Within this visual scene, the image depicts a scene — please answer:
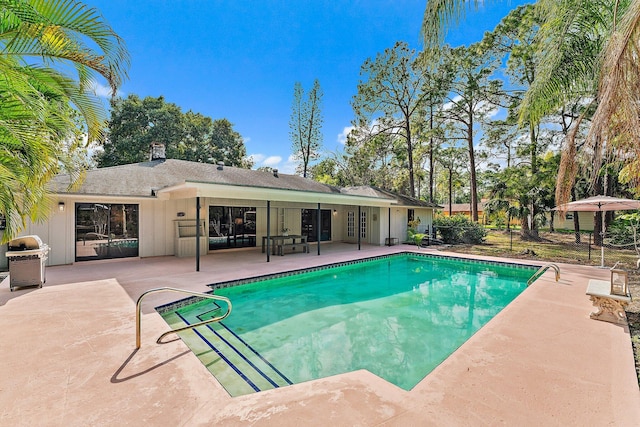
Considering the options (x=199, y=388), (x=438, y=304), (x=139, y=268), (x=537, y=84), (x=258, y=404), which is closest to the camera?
(x=258, y=404)

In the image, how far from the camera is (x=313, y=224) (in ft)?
53.1

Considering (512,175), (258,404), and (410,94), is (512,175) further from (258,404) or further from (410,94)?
(258,404)

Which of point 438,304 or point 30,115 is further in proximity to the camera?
point 438,304

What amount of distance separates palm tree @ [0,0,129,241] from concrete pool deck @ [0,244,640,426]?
6.06ft

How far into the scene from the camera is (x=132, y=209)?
10500mm

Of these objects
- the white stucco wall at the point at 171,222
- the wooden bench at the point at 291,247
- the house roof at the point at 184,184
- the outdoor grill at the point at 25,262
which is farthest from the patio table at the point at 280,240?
the outdoor grill at the point at 25,262

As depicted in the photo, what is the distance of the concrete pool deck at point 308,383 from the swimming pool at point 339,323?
0.81 meters

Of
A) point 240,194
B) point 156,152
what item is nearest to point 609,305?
point 240,194

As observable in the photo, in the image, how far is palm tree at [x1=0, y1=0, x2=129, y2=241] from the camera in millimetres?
3068

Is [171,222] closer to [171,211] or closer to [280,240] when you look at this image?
[171,211]

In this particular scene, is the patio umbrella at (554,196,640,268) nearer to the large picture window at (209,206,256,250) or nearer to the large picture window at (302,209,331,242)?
the large picture window at (302,209,331,242)

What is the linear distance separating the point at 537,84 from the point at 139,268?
11.8 meters

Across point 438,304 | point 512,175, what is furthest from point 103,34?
point 512,175

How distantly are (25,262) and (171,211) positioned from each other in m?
5.23
